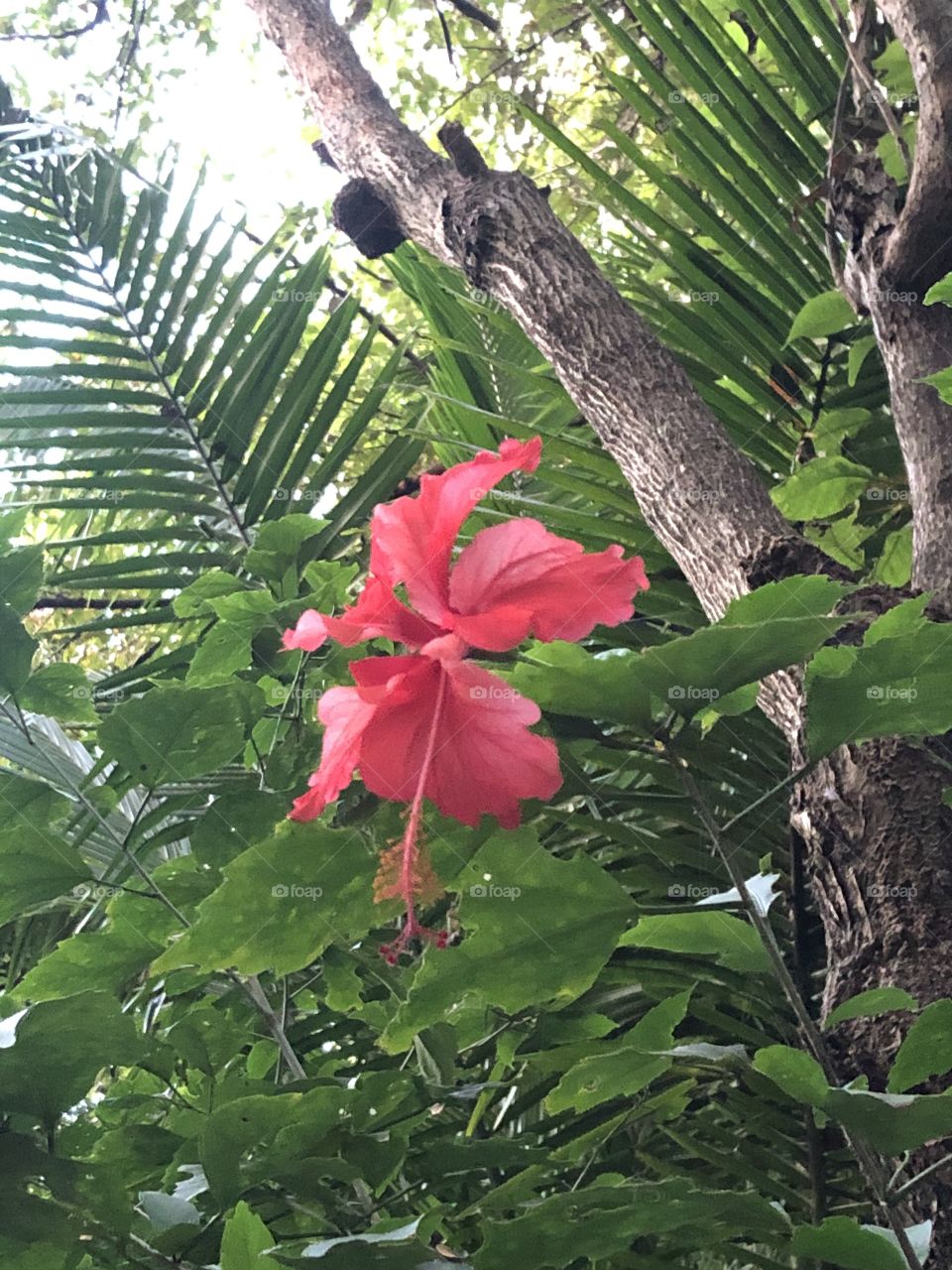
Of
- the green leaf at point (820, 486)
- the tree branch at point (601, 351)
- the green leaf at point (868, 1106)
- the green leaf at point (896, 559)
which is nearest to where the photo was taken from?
the green leaf at point (868, 1106)

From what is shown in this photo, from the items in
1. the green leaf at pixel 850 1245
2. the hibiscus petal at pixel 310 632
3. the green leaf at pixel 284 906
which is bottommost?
the green leaf at pixel 850 1245

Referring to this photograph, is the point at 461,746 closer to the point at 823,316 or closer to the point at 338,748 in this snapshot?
the point at 338,748

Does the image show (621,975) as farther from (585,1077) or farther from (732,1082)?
(585,1077)

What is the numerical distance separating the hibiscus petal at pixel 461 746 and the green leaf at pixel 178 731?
117mm

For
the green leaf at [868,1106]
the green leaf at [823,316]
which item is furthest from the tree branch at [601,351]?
the green leaf at [868,1106]

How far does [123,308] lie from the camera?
3.76 feet

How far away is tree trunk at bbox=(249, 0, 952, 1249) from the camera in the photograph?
0.53 metres

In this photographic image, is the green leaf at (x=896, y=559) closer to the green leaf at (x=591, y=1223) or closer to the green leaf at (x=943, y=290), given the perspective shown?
the green leaf at (x=943, y=290)

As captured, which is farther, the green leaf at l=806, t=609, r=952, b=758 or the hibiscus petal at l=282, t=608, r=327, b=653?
the hibiscus petal at l=282, t=608, r=327, b=653

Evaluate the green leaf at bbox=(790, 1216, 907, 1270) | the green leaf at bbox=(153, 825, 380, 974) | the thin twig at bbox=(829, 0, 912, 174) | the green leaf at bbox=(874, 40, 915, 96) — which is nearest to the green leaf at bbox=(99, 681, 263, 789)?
the green leaf at bbox=(153, 825, 380, 974)

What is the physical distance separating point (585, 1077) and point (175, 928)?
0.82 feet

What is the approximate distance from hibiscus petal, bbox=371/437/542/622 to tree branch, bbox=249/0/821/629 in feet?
0.77

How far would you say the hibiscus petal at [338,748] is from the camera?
1.46 ft

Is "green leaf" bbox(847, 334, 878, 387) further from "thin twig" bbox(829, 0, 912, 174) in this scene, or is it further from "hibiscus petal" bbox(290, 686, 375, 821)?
"hibiscus petal" bbox(290, 686, 375, 821)
